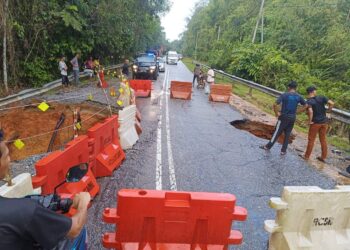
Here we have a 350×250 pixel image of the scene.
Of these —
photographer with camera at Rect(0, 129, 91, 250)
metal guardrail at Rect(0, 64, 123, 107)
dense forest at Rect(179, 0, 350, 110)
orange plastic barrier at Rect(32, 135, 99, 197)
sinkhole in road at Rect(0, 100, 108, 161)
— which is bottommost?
sinkhole in road at Rect(0, 100, 108, 161)

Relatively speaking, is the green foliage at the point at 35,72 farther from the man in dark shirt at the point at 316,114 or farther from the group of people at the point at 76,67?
the man in dark shirt at the point at 316,114

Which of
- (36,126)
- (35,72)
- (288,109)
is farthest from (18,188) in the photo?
(35,72)

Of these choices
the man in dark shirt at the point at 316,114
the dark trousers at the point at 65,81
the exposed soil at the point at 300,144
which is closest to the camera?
the exposed soil at the point at 300,144

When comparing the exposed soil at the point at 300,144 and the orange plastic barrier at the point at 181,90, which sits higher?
the orange plastic barrier at the point at 181,90

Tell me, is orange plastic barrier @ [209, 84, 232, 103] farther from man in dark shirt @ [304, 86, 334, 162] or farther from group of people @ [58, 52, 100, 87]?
man in dark shirt @ [304, 86, 334, 162]

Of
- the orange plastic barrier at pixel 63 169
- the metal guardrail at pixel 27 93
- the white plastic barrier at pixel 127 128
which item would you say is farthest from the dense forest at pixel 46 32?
the orange plastic barrier at pixel 63 169

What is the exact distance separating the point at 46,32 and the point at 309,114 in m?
14.0

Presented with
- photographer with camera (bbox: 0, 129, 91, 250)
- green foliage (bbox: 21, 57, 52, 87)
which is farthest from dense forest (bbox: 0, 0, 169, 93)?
photographer with camera (bbox: 0, 129, 91, 250)

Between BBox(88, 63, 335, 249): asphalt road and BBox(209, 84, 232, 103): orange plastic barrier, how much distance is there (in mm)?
6060

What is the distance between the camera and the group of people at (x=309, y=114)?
7.62m

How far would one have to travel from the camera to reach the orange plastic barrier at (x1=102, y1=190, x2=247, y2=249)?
10.1 feet

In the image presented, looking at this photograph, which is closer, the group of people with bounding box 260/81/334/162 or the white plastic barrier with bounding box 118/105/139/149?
the white plastic barrier with bounding box 118/105/139/149

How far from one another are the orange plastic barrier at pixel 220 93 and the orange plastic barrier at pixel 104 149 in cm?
1070

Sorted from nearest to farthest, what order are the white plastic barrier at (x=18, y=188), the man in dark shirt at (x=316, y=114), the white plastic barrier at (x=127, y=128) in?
the white plastic barrier at (x=18, y=188), the white plastic barrier at (x=127, y=128), the man in dark shirt at (x=316, y=114)
